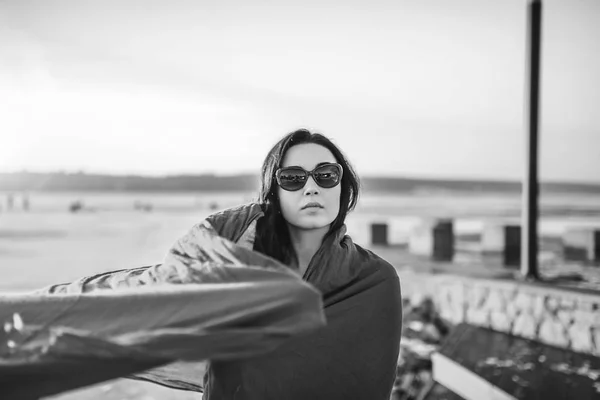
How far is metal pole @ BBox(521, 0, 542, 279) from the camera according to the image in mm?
4430

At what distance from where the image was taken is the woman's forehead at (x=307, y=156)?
1.25 metres

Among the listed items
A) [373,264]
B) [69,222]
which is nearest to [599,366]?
[373,264]

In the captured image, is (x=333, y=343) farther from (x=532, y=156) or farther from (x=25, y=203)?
(x=25, y=203)

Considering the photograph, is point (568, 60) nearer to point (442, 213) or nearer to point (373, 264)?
point (373, 264)

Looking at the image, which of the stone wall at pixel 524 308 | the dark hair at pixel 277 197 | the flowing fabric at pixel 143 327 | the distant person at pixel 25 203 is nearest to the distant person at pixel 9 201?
the distant person at pixel 25 203

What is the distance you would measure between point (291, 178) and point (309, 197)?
0.07 m

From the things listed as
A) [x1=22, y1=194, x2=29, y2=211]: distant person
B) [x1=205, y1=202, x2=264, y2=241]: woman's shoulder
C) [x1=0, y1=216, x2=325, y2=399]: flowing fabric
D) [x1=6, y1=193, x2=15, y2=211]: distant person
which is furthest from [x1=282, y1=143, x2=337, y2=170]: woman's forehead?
[x1=22, y1=194, x2=29, y2=211]: distant person

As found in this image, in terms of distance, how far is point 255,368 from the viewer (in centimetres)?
104

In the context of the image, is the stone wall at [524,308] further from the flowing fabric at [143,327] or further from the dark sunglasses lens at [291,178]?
the flowing fabric at [143,327]

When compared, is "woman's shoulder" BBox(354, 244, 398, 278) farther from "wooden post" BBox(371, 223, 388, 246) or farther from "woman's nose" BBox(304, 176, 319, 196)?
"wooden post" BBox(371, 223, 388, 246)

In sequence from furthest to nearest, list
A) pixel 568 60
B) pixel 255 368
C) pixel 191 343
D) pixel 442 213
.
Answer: pixel 442 213 → pixel 568 60 → pixel 255 368 → pixel 191 343

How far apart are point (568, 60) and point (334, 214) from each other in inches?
212

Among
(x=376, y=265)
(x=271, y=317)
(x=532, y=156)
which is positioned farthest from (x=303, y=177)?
(x=532, y=156)

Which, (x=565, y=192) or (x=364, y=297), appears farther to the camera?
(x=565, y=192)
